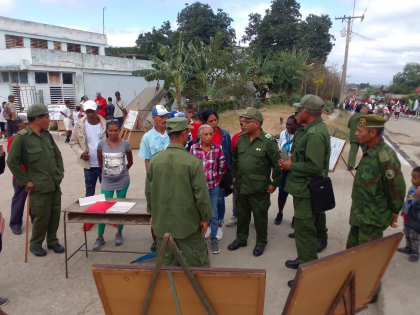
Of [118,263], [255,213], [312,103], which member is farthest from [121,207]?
[312,103]

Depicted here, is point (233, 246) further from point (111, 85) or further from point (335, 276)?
point (111, 85)

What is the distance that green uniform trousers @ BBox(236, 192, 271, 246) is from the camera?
13.4 ft

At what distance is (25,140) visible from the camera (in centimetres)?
392

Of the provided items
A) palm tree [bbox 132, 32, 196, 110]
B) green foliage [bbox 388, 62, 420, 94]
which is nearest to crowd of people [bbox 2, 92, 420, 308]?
palm tree [bbox 132, 32, 196, 110]

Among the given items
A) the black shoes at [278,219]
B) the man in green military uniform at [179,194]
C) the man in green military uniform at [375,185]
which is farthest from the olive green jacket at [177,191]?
the black shoes at [278,219]

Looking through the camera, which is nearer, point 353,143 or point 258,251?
point 258,251

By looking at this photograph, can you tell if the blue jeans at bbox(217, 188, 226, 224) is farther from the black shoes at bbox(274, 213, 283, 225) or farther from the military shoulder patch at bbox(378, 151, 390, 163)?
the military shoulder patch at bbox(378, 151, 390, 163)

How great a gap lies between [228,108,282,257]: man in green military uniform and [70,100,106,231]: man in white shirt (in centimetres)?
221

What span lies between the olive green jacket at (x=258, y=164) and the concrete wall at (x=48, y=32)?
27641mm

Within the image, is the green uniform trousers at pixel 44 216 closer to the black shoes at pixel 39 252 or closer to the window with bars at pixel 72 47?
the black shoes at pixel 39 252

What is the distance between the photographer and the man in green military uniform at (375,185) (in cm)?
286

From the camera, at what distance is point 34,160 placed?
397cm

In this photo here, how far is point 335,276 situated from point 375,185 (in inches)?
45.9

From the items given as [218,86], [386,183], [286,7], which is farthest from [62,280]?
[286,7]
